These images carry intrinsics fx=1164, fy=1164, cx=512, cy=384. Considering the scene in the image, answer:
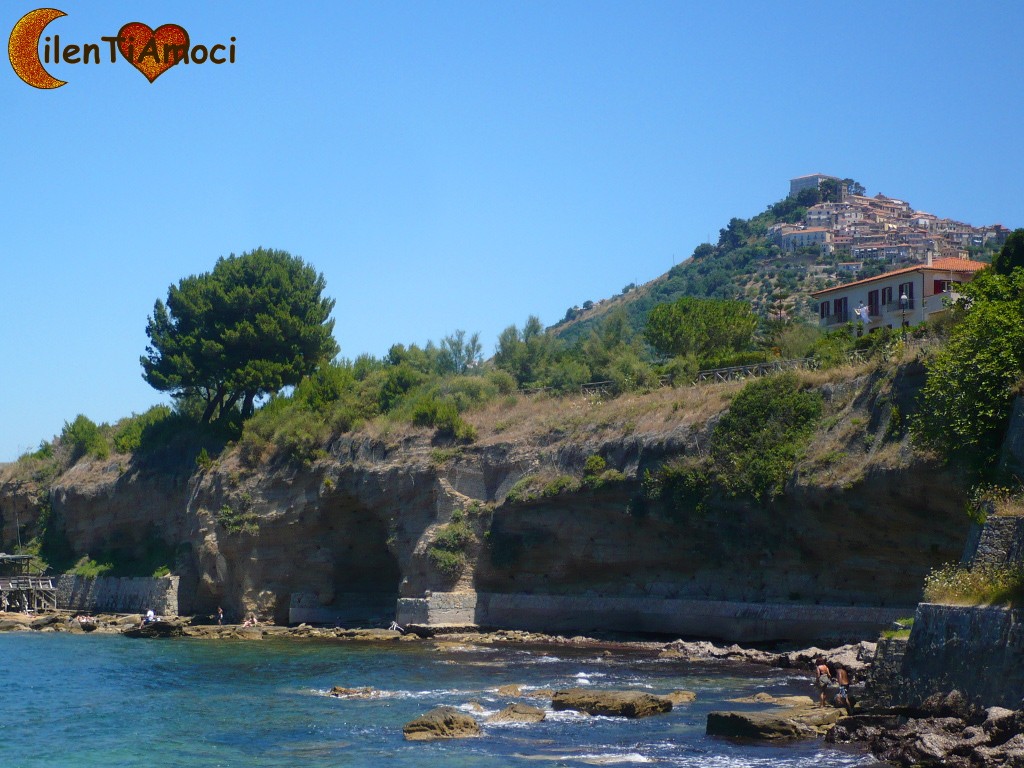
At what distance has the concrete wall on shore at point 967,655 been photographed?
17719 millimetres

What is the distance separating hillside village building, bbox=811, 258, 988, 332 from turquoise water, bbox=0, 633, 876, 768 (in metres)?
27.0

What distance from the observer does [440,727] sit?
22.9 metres

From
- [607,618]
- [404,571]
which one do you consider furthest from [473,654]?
[404,571]

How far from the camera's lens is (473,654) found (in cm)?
3700

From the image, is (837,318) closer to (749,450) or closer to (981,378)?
(749,450)

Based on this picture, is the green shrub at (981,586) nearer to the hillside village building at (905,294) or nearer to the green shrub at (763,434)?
the green shrub at (763,434)

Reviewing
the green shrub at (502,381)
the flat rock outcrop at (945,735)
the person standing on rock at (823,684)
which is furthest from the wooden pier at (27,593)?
the flat rock outcrop at (945,735)

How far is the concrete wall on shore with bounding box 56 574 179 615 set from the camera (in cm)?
5362

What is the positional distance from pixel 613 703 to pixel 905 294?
36.1m

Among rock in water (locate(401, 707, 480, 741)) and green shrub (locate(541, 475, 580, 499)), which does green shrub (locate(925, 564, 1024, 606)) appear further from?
green shrub (locate(541, 475, 580, 499))

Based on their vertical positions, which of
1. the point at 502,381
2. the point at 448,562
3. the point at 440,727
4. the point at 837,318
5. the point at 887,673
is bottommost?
the point at 440,727

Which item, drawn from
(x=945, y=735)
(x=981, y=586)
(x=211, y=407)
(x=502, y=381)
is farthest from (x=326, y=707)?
(x=211, y=407)

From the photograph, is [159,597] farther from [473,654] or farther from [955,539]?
[955,539]

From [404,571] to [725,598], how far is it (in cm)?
1348
